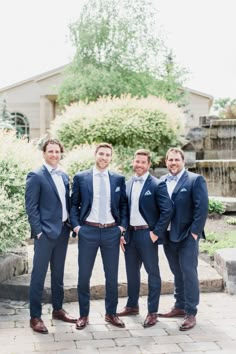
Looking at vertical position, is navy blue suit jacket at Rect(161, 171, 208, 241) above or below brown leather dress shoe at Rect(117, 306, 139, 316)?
above

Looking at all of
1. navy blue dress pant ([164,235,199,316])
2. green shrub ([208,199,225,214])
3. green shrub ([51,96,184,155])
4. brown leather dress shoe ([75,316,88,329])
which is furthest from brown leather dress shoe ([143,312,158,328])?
green shrub ([51,96,184,155])

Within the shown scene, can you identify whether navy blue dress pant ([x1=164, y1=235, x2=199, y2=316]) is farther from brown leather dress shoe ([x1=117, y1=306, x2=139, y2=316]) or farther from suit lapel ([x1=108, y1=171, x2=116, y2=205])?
suit lapel ([x1=108, y1=171, x2=116, y2=205])

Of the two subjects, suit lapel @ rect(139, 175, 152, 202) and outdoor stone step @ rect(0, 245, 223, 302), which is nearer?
suit lapel @ rect(139, 175, 152, 202)

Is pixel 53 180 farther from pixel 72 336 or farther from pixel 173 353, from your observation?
pixel 173 353

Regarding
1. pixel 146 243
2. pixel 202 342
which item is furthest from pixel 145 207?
pixel 202 342

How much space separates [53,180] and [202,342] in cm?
201

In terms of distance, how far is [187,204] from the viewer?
15.7 ft

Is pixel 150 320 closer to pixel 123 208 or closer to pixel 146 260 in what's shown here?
pixel 146 260

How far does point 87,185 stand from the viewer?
15.5 ft

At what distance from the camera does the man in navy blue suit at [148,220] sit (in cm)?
475

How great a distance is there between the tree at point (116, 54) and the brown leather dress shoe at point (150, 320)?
1853cm

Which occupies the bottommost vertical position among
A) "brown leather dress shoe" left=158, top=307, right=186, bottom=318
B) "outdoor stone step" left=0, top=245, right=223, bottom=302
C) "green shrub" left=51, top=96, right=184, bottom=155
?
"brown leather dress shoe" left=158, top=307, right=186, bottom=318

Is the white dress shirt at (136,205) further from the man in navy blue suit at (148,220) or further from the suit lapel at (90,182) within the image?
the suit lapel at (90,182)

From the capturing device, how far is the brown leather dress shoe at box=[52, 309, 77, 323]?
4828 mm
